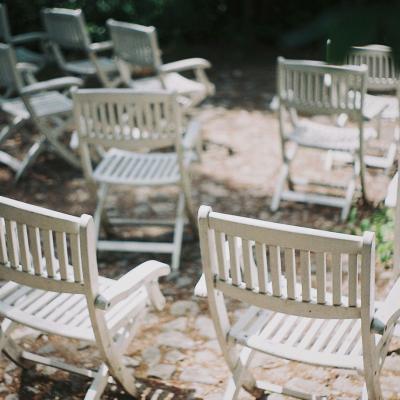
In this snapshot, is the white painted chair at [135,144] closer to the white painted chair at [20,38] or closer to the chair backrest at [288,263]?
the chair backrest at [288,263]

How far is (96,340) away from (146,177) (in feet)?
5.95

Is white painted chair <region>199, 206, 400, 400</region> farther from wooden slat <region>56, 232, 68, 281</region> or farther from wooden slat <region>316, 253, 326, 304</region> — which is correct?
wooden slat <region>56, 232, 68, 281</region>

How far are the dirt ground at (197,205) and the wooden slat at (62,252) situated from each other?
85 centimetres

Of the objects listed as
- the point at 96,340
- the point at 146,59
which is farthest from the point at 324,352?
the point at 146,59

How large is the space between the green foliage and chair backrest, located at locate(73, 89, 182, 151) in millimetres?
1425

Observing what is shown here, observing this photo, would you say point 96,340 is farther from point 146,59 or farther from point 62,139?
point 62,139

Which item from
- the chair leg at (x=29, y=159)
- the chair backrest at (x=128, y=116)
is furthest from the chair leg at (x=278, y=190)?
the chair leg at (x=29, y=159)

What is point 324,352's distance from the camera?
101 inches

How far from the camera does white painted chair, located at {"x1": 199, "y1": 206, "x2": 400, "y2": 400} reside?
2.24 m

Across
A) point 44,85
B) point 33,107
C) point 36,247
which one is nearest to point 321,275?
point 36,247

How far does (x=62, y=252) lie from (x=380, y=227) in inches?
100

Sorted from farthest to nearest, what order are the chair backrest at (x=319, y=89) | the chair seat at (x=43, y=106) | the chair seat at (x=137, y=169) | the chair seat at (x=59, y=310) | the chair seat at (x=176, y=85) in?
1. the chair seat at (x=176, y=85)
2. the chair seat at (x=43, y=106)
3. the chair backrest at (x=319, y=89)
4. the chair seat at (x=137, y=169)
5. the chair seat at (x=59, y=310)

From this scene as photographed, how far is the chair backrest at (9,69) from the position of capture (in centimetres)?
523

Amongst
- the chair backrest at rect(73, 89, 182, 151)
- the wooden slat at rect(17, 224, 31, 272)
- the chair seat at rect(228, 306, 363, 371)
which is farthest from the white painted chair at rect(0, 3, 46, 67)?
the chair seat at rect(228, 306, 363, 371)
